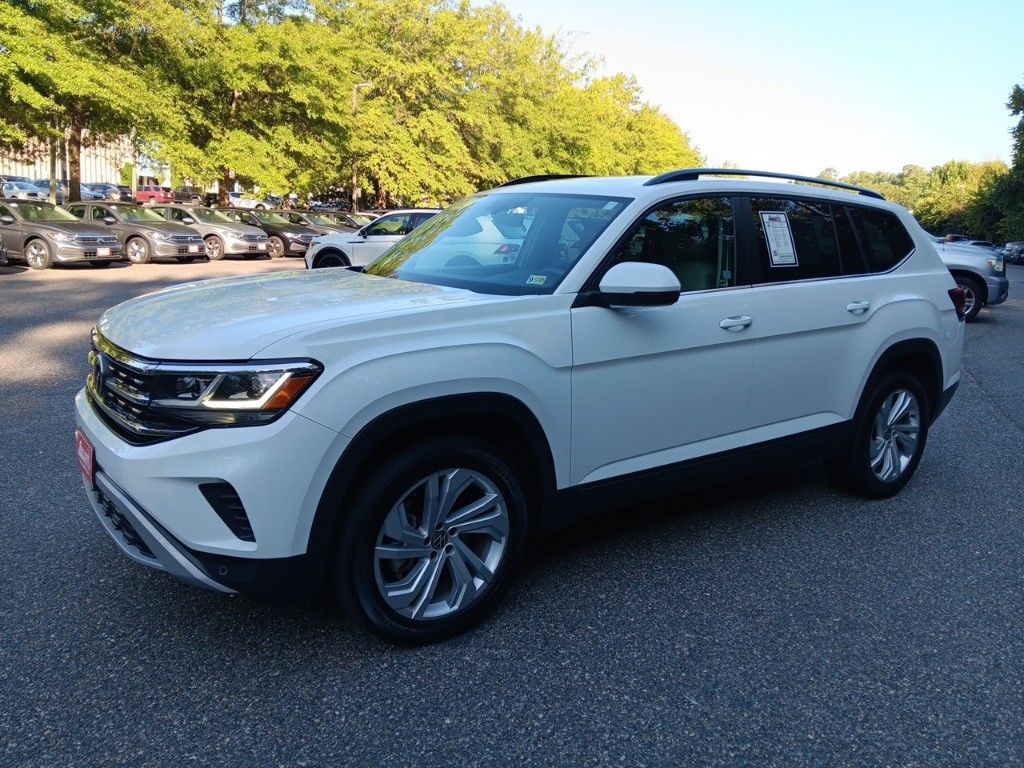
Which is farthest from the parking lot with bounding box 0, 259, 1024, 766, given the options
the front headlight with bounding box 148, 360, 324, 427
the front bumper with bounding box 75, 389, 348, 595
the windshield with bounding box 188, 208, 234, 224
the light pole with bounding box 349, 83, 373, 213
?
the light pole with bounding box 349, 83, 373, 213

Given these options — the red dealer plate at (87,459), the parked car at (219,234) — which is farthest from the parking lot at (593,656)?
the parked car at (219,234)

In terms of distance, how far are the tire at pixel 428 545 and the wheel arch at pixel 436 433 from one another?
51mm

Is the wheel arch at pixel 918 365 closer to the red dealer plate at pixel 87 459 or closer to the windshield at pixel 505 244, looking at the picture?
the windshield at pixel 505 244

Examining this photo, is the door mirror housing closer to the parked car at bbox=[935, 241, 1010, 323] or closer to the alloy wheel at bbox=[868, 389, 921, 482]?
the alloy wheel at bbox=[868, 389, 921, 482]

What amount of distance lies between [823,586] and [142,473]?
2.80 metres

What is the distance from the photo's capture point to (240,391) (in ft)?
8.48

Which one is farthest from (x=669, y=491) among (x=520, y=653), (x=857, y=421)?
(x=857, y=421)

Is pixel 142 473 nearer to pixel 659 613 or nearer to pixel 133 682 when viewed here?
pixel 133 682

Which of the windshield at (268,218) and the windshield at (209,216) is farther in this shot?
the windshield at (268,218)

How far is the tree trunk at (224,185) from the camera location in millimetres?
29466

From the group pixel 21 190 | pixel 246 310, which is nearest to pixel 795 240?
pixel 246 310

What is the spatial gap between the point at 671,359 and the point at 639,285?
0.48 m

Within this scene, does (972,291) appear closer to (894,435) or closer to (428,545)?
(894,435)

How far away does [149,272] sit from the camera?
1869 cm
